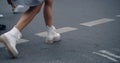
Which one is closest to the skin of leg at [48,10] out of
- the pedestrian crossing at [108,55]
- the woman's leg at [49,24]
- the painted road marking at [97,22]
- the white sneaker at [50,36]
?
the woman's leg at [49,24]

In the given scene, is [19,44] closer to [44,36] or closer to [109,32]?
[44,36]

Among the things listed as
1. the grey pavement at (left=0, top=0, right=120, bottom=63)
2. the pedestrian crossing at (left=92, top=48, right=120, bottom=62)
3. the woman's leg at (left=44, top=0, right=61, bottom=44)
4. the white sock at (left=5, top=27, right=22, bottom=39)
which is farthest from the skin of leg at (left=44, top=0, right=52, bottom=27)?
the pedestrian crossing at (left=92, top=48, right=120, bottom=62)

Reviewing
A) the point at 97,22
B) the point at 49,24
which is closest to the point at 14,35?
the point at 49,24

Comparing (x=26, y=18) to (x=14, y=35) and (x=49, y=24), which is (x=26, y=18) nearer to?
(x=14, y=35)

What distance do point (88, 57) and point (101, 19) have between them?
9.43 ft

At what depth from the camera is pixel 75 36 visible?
6.08 meters

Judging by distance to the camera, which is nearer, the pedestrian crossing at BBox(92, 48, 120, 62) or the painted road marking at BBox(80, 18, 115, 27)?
the pedestrian crossing at BBox(92, 48, 120, 62)

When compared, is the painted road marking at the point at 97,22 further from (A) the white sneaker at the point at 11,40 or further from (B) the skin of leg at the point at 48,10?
(A) the white sneaker at the point at 11,40

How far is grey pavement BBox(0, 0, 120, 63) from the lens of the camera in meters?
4.87

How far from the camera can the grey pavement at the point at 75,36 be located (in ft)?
16.0

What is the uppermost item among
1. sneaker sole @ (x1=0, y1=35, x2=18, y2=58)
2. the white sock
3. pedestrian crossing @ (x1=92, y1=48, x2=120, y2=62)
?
the white sock

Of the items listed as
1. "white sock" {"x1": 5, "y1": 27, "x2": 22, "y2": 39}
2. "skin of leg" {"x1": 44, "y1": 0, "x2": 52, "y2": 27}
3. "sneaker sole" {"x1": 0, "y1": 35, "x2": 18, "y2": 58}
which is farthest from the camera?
"skin of leg" {"x1": 44, "y1": 0, "x2": 52, "y2": 27}

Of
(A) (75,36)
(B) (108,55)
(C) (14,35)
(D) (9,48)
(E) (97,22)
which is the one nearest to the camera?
(D) (9,48)

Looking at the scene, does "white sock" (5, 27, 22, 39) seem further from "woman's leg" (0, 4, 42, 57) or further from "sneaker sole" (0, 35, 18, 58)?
"sneaker sole" (0, 35, 18, 58)
